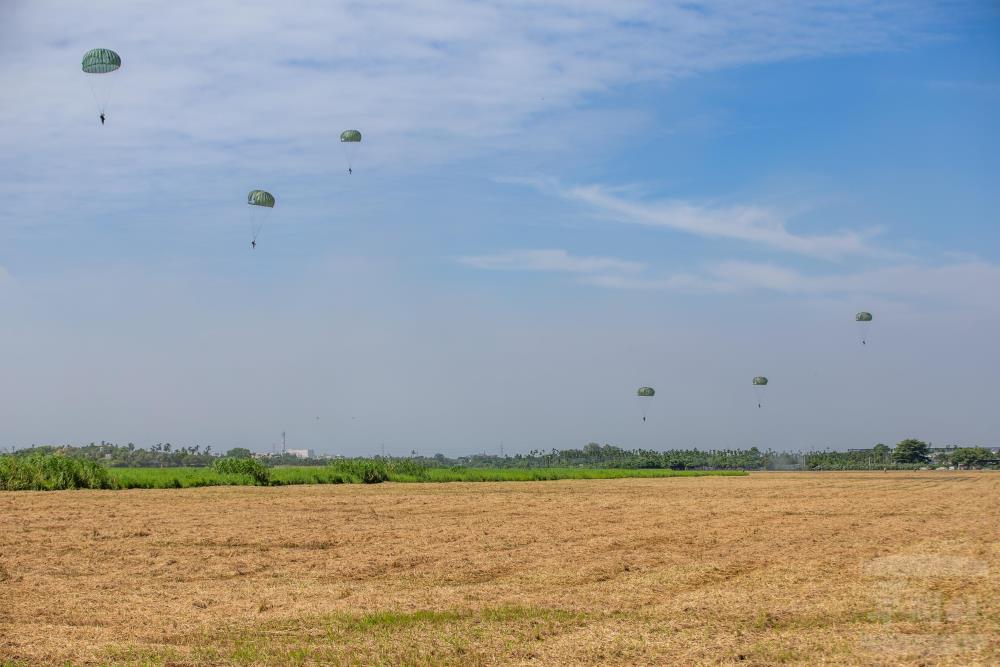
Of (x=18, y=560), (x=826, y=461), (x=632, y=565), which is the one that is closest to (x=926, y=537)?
(x=632, y=565)

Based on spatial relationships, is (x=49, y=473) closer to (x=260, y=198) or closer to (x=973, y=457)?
(x=260, y=198)

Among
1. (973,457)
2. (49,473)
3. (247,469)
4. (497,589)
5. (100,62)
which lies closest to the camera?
(497,589)

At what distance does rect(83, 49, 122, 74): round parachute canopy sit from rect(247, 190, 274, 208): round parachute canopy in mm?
9528

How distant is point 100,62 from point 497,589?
33344 millimetres

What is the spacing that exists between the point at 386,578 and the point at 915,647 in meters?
9.14

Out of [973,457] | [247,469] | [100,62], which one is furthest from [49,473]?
[973,457]

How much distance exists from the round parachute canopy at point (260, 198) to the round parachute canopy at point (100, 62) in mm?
9528

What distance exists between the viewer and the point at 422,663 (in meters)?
9.74

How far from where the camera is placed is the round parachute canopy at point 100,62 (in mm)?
38344

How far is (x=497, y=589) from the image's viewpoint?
14492 mm

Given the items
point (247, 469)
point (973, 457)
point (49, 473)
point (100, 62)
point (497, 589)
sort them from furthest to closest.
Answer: point (973, 457), point (247, 469), point (49, 473), point (100, 62), point (497, 589)

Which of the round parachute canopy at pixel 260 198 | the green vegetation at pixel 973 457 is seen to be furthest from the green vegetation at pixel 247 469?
the green vegetation at pixel 973 457

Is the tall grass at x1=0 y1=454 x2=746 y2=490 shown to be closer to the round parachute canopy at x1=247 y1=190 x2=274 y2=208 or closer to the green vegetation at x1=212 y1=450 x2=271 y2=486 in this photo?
the green vegetation at x1=212 y1=450 x2=271 y2=486

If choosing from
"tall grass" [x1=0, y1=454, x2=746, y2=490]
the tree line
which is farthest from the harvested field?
the tree line
